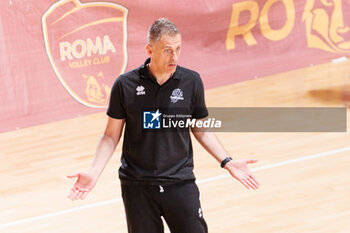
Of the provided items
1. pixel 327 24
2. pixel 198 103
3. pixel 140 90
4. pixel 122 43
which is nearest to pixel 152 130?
pixel 140 90

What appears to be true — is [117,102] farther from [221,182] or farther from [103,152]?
[221,182]

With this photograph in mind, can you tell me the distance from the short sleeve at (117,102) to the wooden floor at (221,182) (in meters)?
2.32

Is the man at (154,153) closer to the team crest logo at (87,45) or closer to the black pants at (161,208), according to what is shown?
the black pants at (161,208)

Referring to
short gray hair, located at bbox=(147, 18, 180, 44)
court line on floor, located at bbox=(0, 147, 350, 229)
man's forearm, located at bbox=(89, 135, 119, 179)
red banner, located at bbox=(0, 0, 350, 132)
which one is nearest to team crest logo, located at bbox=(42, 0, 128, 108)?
red banner, located at bbox=(0, 0, 350, 132)

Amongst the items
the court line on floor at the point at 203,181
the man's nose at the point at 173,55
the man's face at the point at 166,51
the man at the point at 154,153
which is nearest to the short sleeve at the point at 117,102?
the man at the point at 154,153

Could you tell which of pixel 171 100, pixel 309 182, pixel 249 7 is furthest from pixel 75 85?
pixel 171 100

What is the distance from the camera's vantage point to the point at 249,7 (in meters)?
11.8

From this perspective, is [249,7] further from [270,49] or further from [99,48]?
[99,48]

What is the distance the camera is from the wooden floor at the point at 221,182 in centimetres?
707

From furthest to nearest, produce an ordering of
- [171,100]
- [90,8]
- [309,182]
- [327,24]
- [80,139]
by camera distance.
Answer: [327,24]
[90,8]
[80,139]
[309,182]
[171,100]

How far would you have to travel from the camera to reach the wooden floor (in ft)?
23.2

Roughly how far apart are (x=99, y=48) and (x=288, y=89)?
2.90 meters

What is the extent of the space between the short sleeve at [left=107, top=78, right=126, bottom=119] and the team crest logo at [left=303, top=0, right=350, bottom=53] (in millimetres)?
7892

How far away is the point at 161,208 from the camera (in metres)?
4.90
